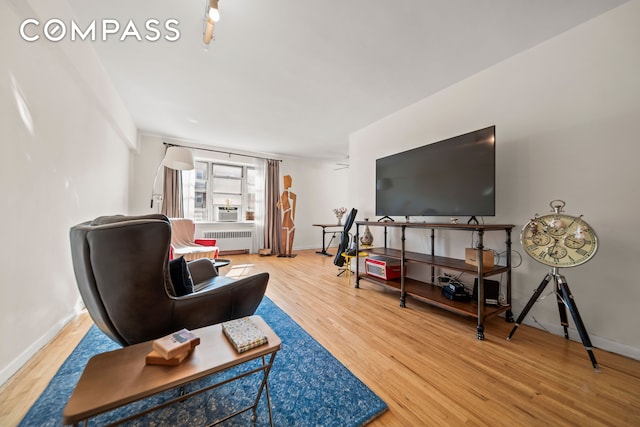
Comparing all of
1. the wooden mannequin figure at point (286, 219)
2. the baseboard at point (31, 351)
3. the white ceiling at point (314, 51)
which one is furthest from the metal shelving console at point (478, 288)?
the wooden mannequin figure at point (286, 219)

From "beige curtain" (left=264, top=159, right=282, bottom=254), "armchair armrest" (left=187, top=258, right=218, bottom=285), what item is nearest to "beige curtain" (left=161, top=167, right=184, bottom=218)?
"beige curtain" (left=264, top=159, right=282, bottom=254)

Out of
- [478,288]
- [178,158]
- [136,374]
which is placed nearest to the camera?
[136,374]

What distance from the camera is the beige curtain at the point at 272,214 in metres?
5.56

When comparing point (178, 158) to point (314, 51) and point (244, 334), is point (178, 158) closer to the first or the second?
point (314, 51)

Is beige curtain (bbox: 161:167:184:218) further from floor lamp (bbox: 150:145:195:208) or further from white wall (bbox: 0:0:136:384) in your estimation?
white wall (bbox: 0:0:136:384)

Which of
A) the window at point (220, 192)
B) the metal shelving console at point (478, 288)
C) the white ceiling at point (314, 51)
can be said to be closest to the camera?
the white ceiling at point (314, 51)

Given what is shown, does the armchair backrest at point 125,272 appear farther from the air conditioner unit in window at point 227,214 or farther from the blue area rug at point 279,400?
the air conditioner unit in window at point 227,214

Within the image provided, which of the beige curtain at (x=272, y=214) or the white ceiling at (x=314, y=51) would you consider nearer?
the white ceiling at (x=314, y=51)

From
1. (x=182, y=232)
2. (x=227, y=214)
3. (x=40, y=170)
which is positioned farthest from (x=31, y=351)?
(x=227, y=214)

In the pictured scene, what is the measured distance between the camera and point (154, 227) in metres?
1.10

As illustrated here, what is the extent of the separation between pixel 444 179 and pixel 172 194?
4669 millimetres

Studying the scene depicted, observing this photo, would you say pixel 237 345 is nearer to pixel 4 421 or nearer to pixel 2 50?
pixel 4 421

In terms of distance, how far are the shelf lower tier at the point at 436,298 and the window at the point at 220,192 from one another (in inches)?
147

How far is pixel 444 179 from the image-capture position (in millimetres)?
2373
